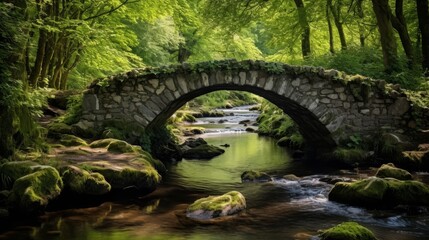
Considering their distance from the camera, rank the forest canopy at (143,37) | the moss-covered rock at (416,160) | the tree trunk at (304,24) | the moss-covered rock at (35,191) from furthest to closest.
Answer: the tree trunk at (304,24) < the moss-covered rock at (416,160) < the forest canopy at (143,37) < the moss-covered rock at (35,191)

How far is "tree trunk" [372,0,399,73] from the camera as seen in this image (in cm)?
1319

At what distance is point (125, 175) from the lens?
784cm

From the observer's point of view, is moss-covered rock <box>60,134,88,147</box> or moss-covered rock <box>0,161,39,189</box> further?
moss-covered rock <box>60,134,88,147</box>

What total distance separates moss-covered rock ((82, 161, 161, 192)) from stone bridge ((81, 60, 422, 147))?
302 centimetres

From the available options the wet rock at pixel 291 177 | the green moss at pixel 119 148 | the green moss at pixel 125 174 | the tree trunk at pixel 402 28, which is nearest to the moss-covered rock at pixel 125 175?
the green moss at pixel 125 174

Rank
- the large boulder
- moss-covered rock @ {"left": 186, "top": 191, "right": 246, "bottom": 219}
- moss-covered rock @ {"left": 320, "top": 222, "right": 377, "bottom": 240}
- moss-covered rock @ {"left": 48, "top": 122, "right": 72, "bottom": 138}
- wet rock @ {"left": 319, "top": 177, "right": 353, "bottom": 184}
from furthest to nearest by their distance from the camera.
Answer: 1. moss-covered rock @ {"left": 48, "top": 122, "right": 72, "bottom": 138}
2. wet rock @ {"left": 319, "top": 177, "right": 353, "bottom": 184}
3. the large boulder
4. moss-covered rock @ {"left": 186, "top": 191, "right": 246, "bottom": 219}
5. moss-covered rock @ {"left": 320, "top": 222, "right": 377, "bottom": 240}

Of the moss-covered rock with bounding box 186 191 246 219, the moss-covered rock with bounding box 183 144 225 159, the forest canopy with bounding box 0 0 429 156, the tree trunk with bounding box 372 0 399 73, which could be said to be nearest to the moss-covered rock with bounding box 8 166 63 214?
the forest canopy with bounding box 0 0 429 156

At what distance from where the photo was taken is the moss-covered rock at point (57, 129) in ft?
33.1

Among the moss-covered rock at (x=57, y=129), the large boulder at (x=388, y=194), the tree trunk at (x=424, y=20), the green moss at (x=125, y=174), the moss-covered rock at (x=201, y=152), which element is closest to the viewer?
the large boulder at (x=388, y=194)

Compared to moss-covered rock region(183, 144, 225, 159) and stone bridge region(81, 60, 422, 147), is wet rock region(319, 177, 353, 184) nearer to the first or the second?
stone bridge region(81, 60, 422, 147)

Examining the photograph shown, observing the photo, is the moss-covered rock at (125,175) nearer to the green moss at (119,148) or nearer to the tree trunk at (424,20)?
the green moss at (119,148)

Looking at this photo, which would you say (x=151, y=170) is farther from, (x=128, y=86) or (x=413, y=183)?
(x=413, y=183)

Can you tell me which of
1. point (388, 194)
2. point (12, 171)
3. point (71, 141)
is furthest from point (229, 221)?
point (71, 141)

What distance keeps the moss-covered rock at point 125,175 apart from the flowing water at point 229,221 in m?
0.26
